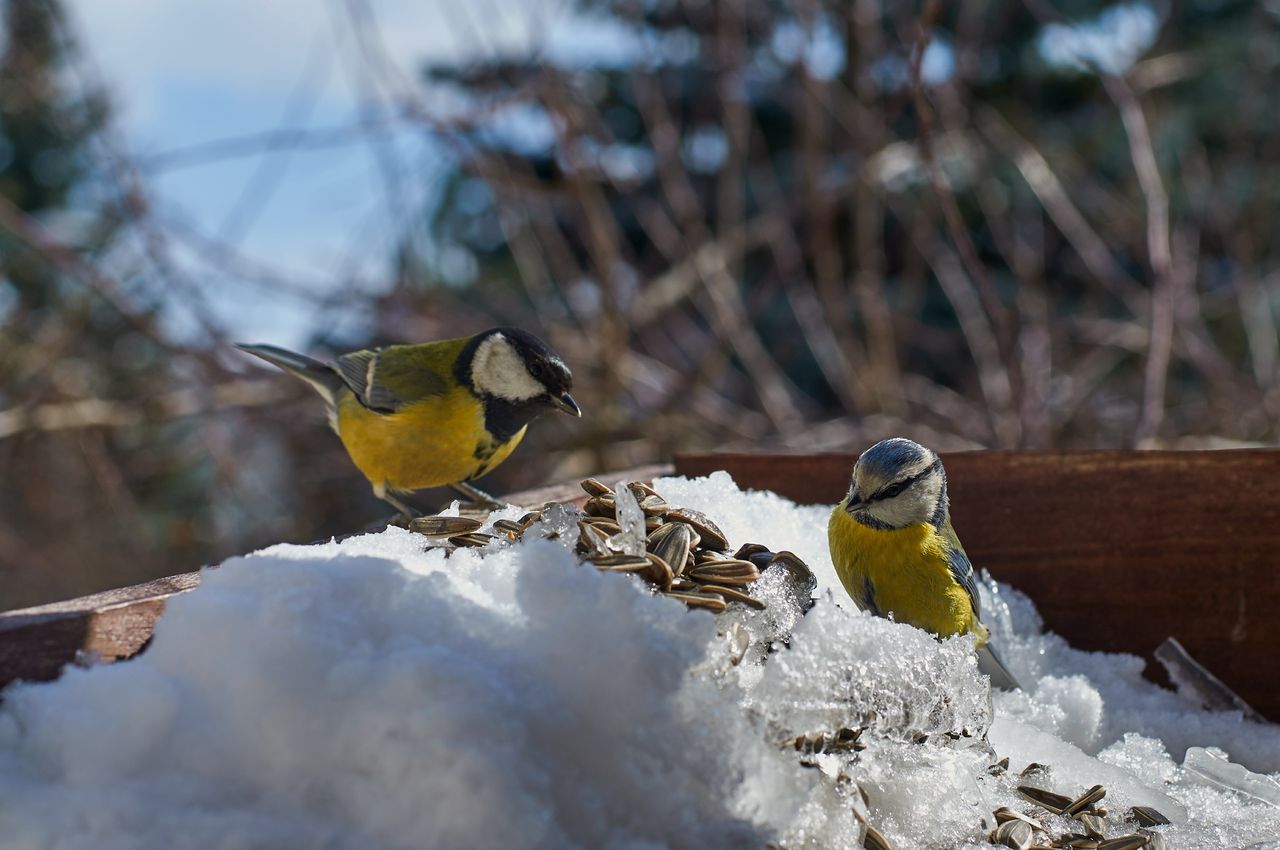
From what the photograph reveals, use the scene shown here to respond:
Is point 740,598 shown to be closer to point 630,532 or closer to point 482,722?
point 630,532

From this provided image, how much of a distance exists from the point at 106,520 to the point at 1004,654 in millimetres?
4317

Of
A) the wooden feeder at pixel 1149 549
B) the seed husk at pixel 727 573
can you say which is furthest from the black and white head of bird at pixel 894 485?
the seed husk at pixel 727 573

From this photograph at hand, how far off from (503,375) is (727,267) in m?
2.38

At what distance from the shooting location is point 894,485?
1382 millimetres

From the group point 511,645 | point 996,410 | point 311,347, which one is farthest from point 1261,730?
point 311,347

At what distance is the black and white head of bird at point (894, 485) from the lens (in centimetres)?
138

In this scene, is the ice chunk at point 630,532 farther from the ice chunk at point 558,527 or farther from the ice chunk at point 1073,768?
the ice chunk at point 1073,768

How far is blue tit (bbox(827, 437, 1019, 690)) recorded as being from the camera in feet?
4.51

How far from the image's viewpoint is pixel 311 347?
3.56 metres

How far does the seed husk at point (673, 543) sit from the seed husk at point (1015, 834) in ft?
1.17

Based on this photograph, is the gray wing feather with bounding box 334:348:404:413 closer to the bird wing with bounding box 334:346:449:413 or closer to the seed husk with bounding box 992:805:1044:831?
the bird wing with bounding box 334:346:449:413

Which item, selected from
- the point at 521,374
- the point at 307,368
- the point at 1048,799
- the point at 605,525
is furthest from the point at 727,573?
the point at 307,368

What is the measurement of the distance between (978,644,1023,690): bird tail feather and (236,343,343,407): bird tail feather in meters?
1.35

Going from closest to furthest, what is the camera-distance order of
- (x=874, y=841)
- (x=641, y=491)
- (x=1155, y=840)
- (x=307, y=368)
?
(x=874, y=841)
(x=1155, y=840)
(x=641, y=491)
(x=307, y=368)
